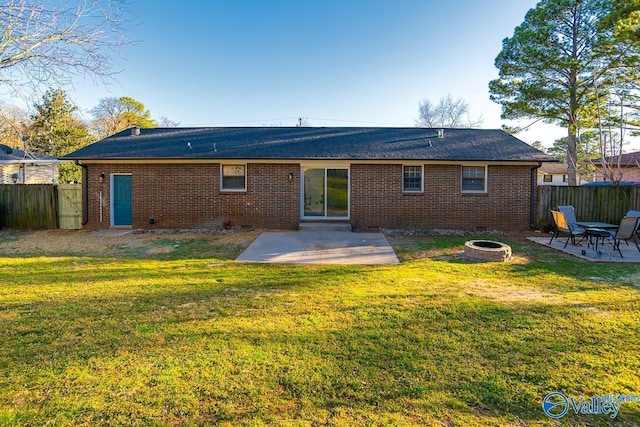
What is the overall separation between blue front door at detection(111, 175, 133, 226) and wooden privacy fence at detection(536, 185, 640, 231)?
14817 millimetres

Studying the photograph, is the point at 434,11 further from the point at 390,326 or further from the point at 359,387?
the point at 359,387

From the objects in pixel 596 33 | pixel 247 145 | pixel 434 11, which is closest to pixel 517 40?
pixel 596 33

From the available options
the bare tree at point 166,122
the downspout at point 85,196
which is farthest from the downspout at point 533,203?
the bare tree at point 166,122

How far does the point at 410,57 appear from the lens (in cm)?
1747

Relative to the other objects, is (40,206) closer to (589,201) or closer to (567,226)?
(567,226)

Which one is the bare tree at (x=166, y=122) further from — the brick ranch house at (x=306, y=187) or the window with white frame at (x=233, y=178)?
the window with white frame at (x=233, y=178)

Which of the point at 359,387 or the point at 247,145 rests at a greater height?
the point at 247,145

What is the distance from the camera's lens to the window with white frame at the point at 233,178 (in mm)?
11742

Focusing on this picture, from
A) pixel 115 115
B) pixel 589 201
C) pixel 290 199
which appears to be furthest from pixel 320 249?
pixel 115 115

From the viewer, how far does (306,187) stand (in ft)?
39.1

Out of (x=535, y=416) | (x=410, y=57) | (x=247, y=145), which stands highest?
(x=410, y=57)

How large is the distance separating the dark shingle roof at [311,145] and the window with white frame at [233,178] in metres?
0.58

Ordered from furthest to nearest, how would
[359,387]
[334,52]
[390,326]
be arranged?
[334,52] → [390,326] → [359,387]

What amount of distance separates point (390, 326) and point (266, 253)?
4.70 m
